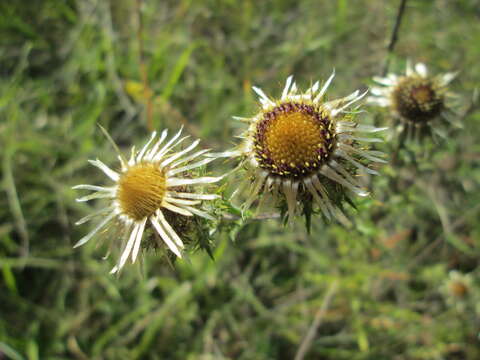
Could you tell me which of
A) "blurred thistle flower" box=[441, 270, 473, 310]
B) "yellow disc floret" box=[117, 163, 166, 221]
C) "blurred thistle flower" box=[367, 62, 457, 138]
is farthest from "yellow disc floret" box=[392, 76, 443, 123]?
"blurred thistle flower" box=[441, 270, 473, 310]

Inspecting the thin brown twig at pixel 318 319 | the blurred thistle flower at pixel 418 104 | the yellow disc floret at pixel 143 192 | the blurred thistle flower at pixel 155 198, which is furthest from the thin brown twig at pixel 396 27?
the thin brown twig at pixel 318 319

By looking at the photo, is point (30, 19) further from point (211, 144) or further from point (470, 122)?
point (470, 122)

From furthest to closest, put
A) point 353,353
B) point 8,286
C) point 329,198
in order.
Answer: point 8,286, point 353,353, point 329,198

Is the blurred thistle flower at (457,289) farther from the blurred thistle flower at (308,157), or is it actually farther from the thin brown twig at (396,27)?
the blurred thistle flower at (308,157)

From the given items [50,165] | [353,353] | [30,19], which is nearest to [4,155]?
[50,165]

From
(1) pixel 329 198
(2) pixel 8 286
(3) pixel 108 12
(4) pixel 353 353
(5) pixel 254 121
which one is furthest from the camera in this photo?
(3) pixel 108 12

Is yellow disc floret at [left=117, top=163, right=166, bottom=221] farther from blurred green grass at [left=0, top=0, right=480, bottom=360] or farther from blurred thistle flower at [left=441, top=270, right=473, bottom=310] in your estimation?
blurred thistle flower at [left=441, top=270, right=473, bottom=310]

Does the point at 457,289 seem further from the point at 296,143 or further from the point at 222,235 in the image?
the point at 296,143
